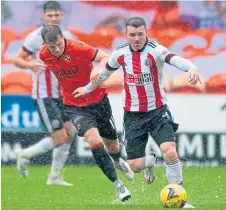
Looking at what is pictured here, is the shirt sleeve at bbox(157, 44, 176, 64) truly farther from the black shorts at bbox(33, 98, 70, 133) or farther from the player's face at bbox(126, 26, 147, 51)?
the black shorts at bbox(33, 98, 70, 133)

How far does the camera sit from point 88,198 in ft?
31.9

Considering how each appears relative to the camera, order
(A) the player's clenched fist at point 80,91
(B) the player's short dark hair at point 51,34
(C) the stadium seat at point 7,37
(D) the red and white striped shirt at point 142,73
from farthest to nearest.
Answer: (C) the stadium seat at point 7,37 → (B) the player's short dark hair at point 51,34 → (A) the player's clenched fist at point 80,91 → (D) the red and white striped shirt at point 142,73

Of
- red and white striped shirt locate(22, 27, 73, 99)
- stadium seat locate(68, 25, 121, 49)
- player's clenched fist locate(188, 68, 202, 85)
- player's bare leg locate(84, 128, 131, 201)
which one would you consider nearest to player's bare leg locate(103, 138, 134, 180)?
player's bare leg locate(84, 128, 131, 201)

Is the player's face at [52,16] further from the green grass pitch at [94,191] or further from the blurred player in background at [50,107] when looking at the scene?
the green grass pitch at [94,191]

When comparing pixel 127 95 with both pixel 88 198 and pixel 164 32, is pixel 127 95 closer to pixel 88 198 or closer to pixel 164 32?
pixel 88 198

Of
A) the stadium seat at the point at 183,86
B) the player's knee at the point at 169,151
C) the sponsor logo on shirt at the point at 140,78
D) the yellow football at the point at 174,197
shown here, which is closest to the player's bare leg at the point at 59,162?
the sponsor logo on shirt at the point at 140,78

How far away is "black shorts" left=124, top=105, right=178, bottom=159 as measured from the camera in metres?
8.75

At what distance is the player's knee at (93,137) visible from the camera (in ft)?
30.0

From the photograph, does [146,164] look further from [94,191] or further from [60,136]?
[60,136]

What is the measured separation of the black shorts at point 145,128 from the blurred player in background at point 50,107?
2.23 metres

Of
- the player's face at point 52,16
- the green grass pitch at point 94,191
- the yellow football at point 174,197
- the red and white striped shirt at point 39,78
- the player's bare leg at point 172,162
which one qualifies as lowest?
the green grass pitch at point 94,191

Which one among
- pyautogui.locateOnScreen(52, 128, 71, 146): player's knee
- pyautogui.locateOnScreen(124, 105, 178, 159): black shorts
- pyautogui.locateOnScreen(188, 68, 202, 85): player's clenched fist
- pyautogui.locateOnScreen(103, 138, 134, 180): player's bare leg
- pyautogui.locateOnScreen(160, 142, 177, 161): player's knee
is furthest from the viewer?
pyautogui.locateOnScreen(52, 128, 71, 146): player's knee

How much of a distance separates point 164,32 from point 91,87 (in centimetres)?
604

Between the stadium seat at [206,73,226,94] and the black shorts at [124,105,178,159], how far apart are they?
5.07 m
